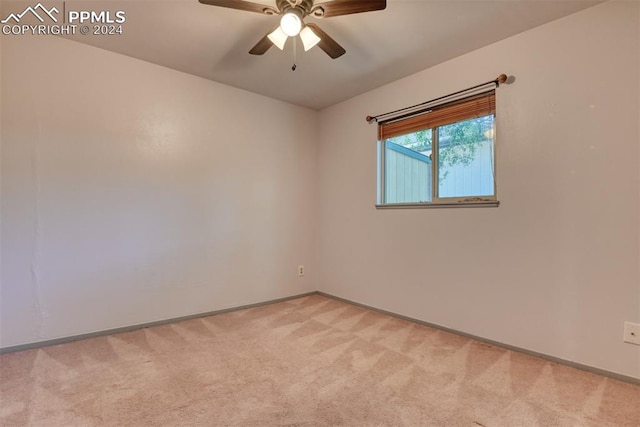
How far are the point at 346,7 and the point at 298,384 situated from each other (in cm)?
221

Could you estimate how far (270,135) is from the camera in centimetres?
354

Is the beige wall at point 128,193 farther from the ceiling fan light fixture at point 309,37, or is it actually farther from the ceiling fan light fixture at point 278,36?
the ceiling fan light fixture at point 309,37

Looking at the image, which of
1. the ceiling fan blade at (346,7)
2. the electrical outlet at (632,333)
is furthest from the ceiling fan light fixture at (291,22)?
the electrical outlet at (632,333)

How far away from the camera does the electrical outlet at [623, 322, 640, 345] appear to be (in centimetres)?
177

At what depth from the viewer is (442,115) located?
2.67m

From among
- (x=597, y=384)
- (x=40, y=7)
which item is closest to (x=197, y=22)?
(x=40, y=7)

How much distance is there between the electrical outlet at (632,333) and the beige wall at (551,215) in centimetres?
4

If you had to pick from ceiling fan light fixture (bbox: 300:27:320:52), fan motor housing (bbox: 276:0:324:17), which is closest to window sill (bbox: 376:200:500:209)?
ceiling fan light fixture (bbox: 300:27:320:52)

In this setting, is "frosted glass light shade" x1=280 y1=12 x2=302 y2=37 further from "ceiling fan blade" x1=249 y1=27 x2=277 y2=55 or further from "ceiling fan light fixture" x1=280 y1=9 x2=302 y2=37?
"ceiling fan blade" x1=249 y1=27 x2=277 y2=55

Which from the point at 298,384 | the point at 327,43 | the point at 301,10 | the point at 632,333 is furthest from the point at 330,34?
the point at 632,333

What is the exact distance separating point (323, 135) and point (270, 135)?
732 millimetres

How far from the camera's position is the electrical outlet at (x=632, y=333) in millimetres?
1774

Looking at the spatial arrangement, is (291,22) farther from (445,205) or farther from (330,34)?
(445,205)

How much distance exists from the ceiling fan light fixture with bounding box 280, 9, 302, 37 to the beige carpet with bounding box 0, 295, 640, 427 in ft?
6.91
